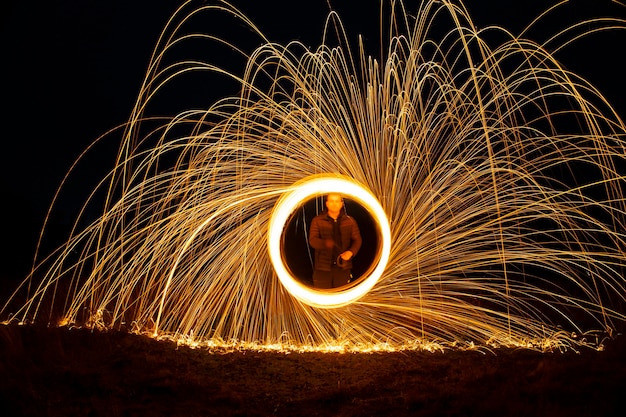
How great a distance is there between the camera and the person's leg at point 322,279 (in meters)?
7.94

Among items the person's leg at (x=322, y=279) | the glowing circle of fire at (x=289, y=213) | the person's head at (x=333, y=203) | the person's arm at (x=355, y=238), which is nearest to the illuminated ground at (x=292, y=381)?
the glowing circle of fire at (x=289, y=213)

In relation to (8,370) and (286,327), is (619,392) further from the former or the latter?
(8,370)

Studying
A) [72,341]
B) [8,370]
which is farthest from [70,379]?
[72,341]

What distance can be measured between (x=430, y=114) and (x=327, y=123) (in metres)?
1.32

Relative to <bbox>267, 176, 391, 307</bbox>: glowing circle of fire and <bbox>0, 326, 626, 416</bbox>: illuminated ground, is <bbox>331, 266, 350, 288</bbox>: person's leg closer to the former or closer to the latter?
<bbox>267, 176, 391, 307</bbox>: glowing circle of fire

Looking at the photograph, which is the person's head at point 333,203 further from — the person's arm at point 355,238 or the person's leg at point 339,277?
the person's leg at point 339,277

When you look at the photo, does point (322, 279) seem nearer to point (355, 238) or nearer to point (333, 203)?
point (355, 238)

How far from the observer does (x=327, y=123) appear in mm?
7766

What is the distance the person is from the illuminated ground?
1438 millimetres

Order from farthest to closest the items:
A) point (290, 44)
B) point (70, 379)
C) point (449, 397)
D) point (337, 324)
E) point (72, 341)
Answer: point (290, 44) → point (337, 324) → point (72, 341) → point (70, 379) → point (449, 397)

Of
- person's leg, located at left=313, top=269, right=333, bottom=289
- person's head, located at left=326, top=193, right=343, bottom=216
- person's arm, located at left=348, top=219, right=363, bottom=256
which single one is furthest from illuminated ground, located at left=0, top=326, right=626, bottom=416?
person's head, located at left=326, top=193, right=343, bottom=216

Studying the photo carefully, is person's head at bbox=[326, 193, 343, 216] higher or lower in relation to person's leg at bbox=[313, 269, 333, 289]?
higher

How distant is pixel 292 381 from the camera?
Answer: 5.94m

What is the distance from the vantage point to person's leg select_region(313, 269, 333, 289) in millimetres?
7941
